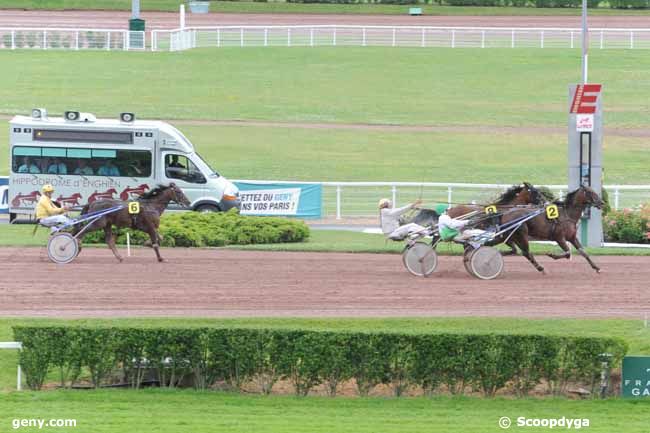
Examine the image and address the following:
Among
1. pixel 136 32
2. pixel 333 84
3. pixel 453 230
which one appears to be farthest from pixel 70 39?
pixel 453 230

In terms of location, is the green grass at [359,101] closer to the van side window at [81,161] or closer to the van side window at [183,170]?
the van side window at [183,170]

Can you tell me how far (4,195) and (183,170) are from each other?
13.2 ft

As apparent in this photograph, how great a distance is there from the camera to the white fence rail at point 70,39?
49.7 metres

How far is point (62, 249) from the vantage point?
803 inches

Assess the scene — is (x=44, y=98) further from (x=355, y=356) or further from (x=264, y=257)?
(x=355, y=356)

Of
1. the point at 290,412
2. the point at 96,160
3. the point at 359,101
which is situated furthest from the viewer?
the point at 359,101

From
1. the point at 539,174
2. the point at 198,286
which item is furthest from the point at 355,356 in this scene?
the point at 539,174

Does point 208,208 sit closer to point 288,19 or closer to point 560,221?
point 560,221

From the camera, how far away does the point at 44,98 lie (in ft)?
137

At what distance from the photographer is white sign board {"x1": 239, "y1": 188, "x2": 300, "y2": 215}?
28469 mm

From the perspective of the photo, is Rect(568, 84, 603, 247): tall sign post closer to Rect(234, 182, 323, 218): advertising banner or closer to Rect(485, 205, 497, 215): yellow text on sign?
Rect(485, 205, 497, 215): yellow text on sign

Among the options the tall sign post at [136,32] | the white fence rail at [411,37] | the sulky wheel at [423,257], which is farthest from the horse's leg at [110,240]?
the white fence rail at [411,37]

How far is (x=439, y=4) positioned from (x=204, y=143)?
2673cm

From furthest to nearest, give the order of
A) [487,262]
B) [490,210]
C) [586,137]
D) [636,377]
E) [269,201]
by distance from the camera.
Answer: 1. [269,201]
2. [586,137]
3. [487,262]
4. [490,210]
5. [636,377]
